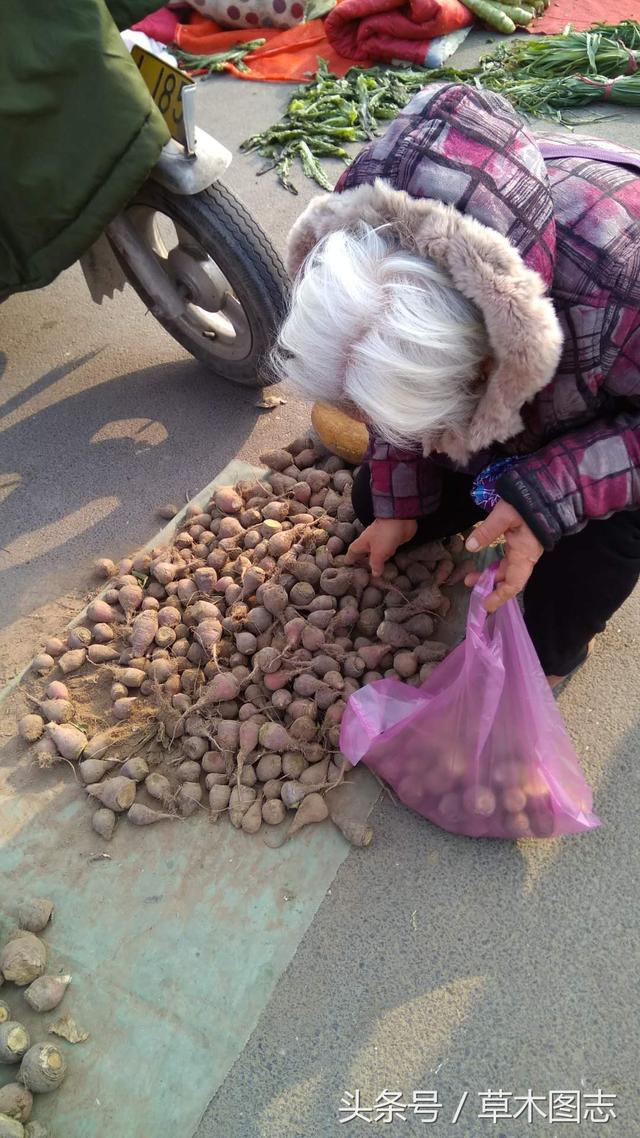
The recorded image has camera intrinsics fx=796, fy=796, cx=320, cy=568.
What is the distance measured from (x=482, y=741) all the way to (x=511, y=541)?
394mm

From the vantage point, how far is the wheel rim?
2.29m

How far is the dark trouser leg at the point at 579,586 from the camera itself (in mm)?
1438

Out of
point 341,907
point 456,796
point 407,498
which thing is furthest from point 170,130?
point 341,907

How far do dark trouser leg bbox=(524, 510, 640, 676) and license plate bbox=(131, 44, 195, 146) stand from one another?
1.42 meters

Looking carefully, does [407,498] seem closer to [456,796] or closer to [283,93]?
[456,796]

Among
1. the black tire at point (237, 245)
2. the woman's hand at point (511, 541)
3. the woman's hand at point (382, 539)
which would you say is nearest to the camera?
the woman's hand at point (511, 541)

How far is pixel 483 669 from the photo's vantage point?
1433 mm

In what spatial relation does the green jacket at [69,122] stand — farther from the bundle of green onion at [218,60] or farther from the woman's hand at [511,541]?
the bundle of green onion at [218,60]

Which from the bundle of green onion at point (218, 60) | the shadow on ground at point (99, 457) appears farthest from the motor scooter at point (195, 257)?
the bundle of green onion at point (218, 60)

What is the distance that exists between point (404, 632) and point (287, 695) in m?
0.29

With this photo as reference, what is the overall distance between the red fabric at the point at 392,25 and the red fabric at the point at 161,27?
0.97m

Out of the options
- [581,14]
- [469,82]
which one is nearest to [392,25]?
[469,82]

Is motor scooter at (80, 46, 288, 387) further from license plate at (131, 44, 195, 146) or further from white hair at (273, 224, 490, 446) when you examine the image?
white hair at (273, 224, 490, 446)

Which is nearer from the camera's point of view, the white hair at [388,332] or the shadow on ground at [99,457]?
the white hair at [388,332]
